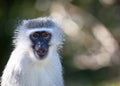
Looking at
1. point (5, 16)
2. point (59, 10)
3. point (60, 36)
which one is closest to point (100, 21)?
point (59, 10)

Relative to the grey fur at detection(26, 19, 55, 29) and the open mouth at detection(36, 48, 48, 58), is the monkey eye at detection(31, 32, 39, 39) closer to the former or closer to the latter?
the grey fur at detection(26, 19, 55, 29)

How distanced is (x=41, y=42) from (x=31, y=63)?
260 millimetres

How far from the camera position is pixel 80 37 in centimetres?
1327

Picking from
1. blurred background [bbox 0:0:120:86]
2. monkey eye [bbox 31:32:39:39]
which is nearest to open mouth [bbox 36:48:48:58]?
monkey eye [bbox 31:32:39:39]

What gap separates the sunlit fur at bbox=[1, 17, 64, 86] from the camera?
725 cm

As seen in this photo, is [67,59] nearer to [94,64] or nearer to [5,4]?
[94,64]

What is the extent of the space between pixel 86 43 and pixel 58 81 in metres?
6.10

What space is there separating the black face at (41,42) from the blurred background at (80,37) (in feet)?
16.7

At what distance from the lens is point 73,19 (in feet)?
43.0

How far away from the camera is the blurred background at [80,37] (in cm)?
1294

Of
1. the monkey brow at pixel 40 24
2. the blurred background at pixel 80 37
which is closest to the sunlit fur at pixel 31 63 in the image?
the monkey brow at pixel 40 24

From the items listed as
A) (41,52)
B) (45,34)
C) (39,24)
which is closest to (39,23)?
(39,24)

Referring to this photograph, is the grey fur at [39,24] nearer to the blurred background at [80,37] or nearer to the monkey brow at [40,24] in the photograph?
the monkey brow at [40,24]

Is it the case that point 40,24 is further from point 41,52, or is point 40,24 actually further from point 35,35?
point 41,52
